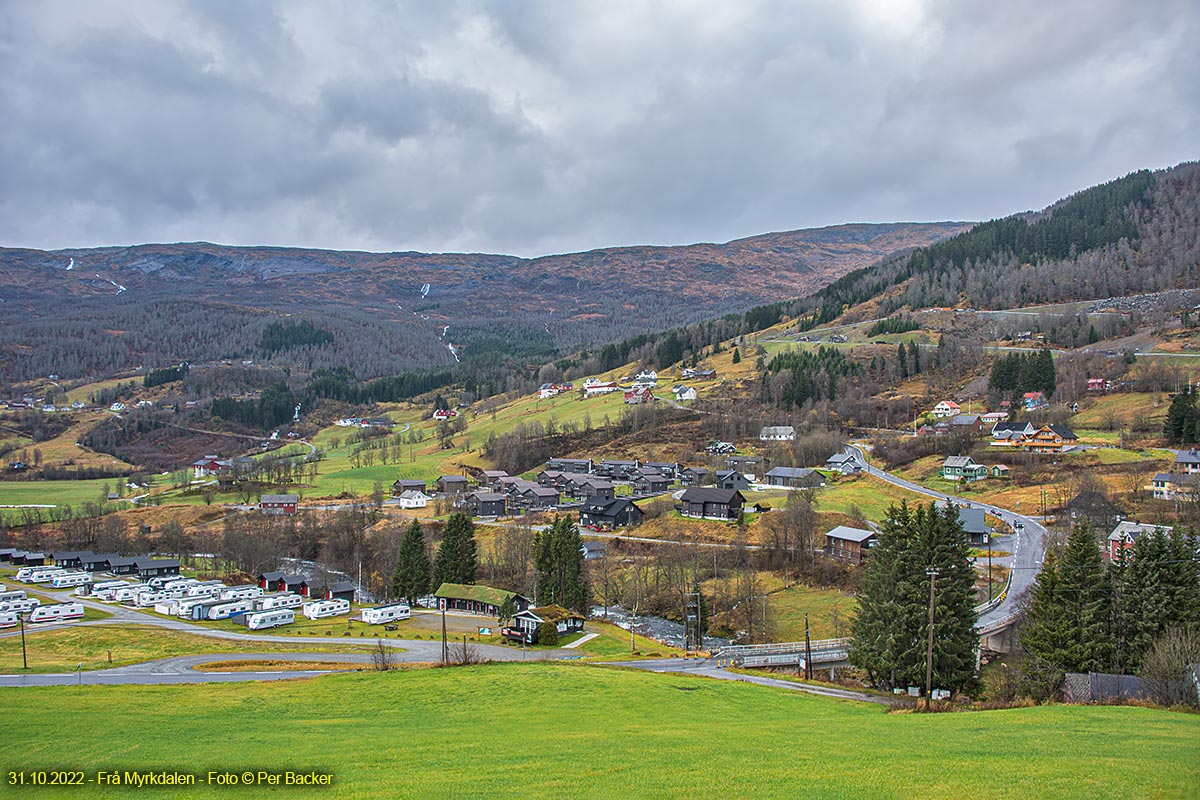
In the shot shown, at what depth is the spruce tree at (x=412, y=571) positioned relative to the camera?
64.7 metres

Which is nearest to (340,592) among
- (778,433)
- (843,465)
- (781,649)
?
(781,649)

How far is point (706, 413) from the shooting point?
138250 millimetres

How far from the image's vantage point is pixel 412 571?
2569 inches

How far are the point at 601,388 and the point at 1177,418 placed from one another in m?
113

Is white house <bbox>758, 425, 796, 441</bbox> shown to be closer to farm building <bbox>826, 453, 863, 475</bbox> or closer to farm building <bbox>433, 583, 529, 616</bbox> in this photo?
farm building <bbox>826, 453, 863, 475</bbox>

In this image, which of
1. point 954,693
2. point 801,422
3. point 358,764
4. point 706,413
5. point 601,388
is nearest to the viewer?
point 358,764

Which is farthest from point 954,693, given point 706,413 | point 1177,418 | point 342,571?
point 706,413

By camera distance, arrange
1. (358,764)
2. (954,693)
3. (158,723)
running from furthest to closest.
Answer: (954,693)
(158,723)
(358,764)

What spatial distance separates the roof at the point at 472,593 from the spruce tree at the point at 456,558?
308 cm

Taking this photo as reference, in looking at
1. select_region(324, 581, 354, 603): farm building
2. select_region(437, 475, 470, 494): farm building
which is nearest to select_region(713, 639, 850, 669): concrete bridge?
select_region(324, 581, 354, 603): farm building

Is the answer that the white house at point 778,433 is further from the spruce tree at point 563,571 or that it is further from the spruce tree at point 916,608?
the spruce tree at point 916,608

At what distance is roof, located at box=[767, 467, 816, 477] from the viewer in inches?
3701

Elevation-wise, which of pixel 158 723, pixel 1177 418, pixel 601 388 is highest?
pixel 601 388

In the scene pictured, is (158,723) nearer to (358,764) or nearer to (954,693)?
(358,764)
